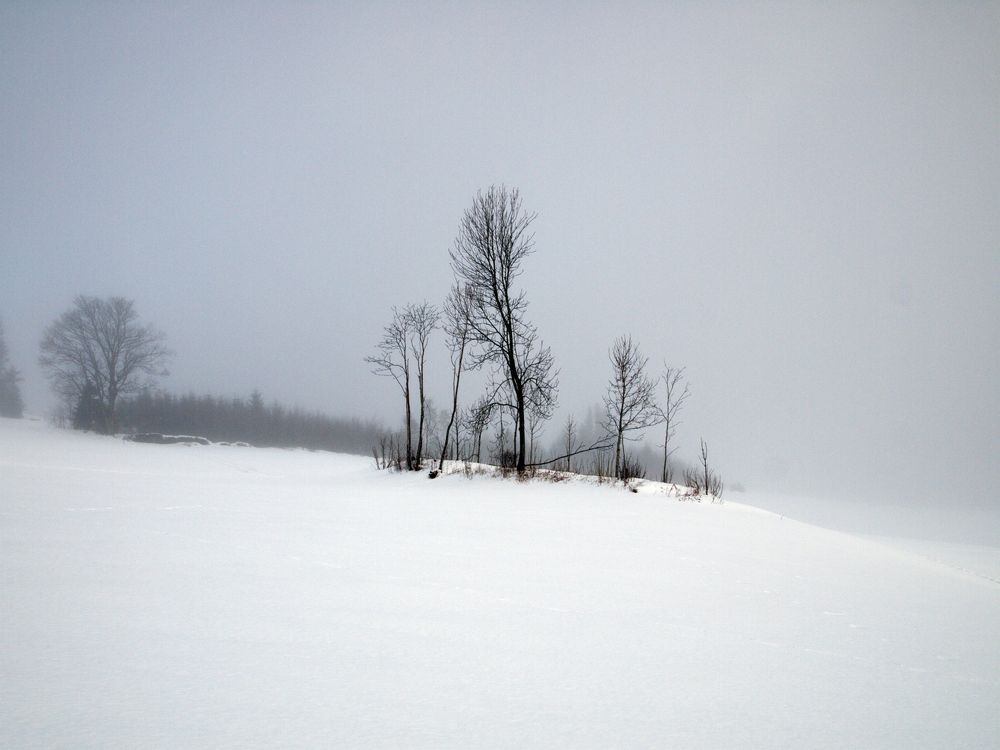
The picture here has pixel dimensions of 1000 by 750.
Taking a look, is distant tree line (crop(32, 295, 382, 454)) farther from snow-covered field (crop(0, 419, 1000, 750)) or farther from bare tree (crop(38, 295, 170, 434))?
snow-covered field (crop(0, 419, 1000, 750))

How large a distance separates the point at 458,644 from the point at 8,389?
4731 centimetres

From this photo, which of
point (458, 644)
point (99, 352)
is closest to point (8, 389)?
point (99, 352)

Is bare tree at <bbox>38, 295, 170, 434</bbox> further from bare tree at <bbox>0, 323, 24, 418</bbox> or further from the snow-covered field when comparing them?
the snow-covered field

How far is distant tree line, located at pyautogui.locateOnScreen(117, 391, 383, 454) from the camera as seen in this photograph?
31519 mm

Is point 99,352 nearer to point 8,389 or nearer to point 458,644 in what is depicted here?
point 8,389

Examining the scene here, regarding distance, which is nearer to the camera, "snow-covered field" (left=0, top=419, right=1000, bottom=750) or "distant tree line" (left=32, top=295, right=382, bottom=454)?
"snow-covered field" (left=0, top=419, right=1000, bottom=750)

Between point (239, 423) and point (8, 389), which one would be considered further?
point (239, 423)

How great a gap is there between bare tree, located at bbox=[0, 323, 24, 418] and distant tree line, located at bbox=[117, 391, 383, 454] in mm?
9753

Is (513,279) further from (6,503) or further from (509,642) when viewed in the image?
(509,642)

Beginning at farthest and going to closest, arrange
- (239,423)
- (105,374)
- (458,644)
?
(239,423) < (105,374) < (458,644)

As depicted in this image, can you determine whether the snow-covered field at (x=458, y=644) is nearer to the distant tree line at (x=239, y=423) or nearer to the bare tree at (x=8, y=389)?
the distant tree line at (x=239, y=423)

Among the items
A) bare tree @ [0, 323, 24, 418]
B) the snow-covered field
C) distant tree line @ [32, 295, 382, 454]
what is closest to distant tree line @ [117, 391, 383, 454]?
distant tree line @ [32, 295, 382, 454]

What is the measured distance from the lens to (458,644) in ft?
6.06

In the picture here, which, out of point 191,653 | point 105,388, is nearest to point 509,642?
point 191,653
